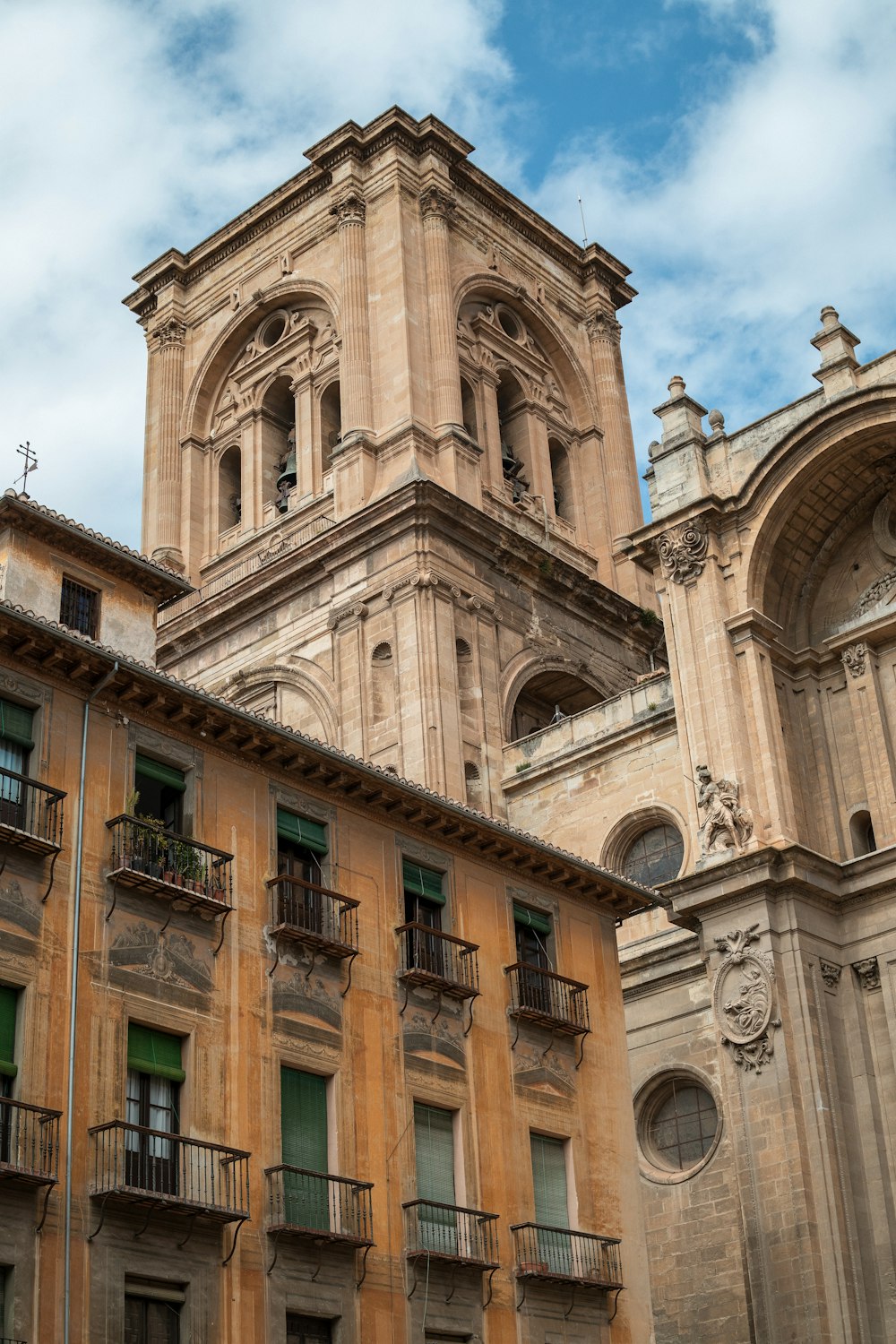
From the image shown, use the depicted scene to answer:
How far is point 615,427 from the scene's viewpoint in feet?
188

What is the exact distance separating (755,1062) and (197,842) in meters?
14.1

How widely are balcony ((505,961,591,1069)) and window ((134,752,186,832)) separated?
589cm

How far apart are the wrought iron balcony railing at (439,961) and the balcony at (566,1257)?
10.8ft

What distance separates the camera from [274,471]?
5547 cm

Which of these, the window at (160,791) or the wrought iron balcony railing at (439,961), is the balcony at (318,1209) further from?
the window at (160,791)

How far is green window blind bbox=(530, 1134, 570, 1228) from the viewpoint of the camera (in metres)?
26.3

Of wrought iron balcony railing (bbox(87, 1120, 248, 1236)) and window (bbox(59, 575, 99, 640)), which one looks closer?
wrought iron balcony railing (bbox(87, 1120, 248, 1236))

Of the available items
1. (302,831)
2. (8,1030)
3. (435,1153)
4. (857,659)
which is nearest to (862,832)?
(857,659)

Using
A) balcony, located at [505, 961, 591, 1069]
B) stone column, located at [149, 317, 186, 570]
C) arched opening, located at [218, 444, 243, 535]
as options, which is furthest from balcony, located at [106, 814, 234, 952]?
arched opening, located at [218, 444, 243, 535]

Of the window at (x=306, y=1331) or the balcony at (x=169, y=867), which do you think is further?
the balcony at (x=169, y=867)

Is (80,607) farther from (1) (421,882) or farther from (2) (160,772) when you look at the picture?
(1) (421,882)

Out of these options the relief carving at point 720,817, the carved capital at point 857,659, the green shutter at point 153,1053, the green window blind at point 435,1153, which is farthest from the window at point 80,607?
the carved capital at point 857,659

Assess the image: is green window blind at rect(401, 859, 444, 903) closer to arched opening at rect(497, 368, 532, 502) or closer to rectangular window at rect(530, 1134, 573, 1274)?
rectangular window at rect(530, 1134, 573, 1274)

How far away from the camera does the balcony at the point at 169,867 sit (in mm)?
22656
